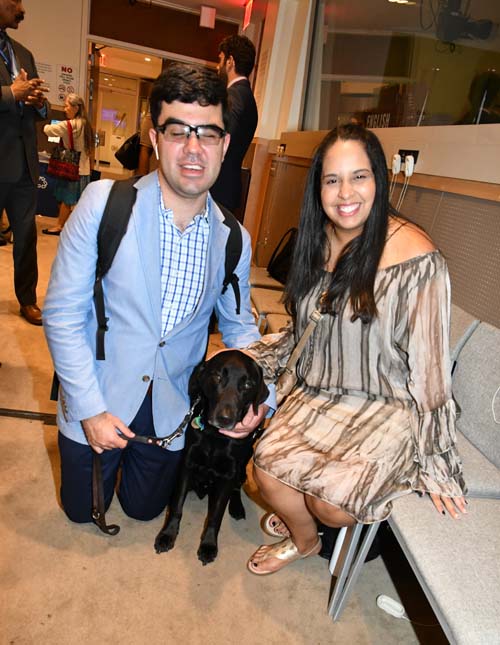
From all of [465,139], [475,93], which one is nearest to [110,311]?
[465,139]

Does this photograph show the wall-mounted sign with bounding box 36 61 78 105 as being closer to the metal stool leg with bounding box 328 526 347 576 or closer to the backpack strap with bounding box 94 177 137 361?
the backpack strap with bounding box 94 177 137 361

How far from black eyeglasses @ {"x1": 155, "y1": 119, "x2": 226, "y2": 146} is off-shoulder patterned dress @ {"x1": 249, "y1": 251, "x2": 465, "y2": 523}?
678 mm

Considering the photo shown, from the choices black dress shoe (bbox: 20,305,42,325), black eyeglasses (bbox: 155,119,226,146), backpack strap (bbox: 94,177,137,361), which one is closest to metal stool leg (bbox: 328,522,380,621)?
backpack strap (bbox: 94,177,137,361)

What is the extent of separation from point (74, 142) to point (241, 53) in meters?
3.57

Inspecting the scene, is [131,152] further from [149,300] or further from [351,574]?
[351,574]

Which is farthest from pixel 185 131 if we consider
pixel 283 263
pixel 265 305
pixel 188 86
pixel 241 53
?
pixel 283 263

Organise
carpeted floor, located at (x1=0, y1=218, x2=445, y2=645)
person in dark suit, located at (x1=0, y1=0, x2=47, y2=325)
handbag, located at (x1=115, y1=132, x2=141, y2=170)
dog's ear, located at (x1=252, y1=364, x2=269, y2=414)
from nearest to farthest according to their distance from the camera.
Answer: carpeted floor, located at (x1=0, y1=218, x2=445, y2=645) → dog's ear, located at (x1=252, y1=364, x2=269, y2=414) → person in dark suit, located at (x1=0, y1=0, x2=47, y2=325) → handbag, located at (x1=115, y1=132, x2=141, y2=170)

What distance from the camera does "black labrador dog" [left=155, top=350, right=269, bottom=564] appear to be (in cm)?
151

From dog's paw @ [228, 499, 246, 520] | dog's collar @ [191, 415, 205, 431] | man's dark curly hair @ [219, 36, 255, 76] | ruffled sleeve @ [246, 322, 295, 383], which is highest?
man's dark curly hair @ [219, 36, 255, 76]

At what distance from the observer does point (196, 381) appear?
5.24 ft

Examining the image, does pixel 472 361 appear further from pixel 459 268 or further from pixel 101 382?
pixel 101 382

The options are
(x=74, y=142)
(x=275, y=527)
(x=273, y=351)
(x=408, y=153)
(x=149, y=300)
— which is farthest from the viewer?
(x=74, y=142)

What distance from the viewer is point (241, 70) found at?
9.37 feet

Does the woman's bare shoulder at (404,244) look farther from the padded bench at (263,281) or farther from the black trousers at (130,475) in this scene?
the padded bench at (263,281)
